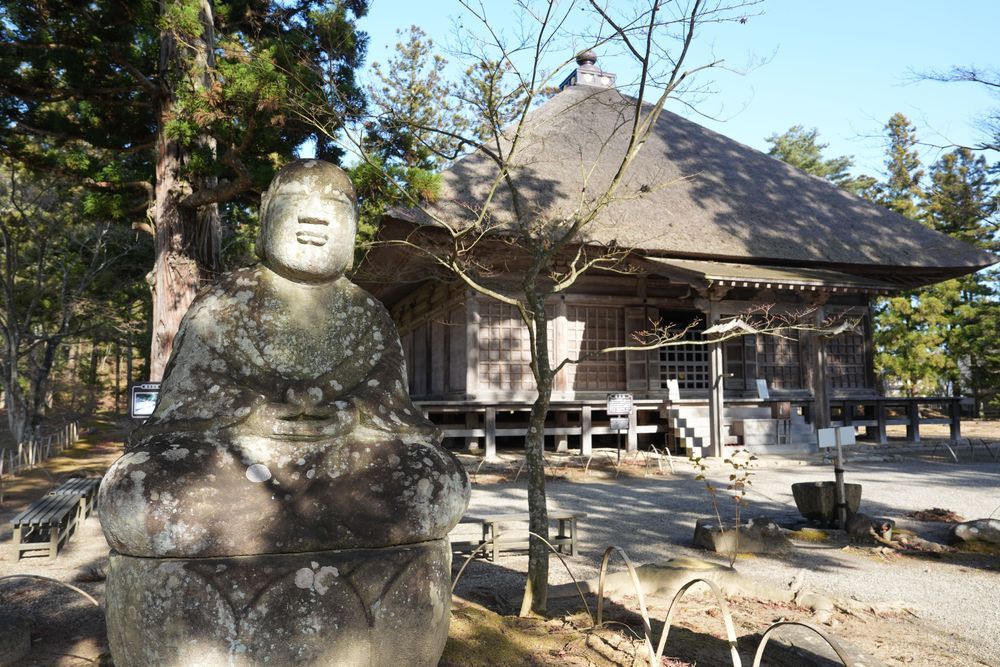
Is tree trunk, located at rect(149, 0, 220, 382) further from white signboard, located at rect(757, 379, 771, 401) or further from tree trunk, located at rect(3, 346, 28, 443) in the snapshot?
white signboard, located at rect(757, 379, 771, 401)

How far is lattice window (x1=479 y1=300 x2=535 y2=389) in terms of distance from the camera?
13172mm

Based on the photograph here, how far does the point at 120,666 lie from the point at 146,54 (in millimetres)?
8330

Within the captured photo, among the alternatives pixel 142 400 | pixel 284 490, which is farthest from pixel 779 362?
pixel 284 490

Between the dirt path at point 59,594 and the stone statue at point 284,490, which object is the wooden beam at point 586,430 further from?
the stone statue at point 284,490

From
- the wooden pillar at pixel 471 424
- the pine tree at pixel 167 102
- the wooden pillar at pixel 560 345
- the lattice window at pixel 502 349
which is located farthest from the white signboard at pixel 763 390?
the pine tree at pixel 167 102

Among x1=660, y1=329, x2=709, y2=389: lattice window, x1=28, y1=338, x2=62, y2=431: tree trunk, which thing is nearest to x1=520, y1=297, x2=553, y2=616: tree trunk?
x1=660, y1=329, x2=709, y2=389: lattice window

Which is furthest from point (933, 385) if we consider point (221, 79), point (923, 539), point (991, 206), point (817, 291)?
point (221, 79)

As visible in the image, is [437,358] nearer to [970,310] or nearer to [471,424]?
[471,424]

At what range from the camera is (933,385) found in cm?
2303

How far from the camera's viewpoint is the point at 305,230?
2.91 metres

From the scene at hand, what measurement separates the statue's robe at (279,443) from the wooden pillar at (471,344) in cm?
985

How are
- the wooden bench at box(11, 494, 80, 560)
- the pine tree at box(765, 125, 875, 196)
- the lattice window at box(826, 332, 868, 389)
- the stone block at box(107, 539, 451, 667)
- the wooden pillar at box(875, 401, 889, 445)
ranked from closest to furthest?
the stone block at box(107, 539, 451, 667) < the wooden bench at box(11, 494, 80, 560) < the wooden pillar at box(875, 401, 889, 445) < the lattice window at box(826, 332, 868, 389) < the pine tree at box(765, 125, 875, 196)

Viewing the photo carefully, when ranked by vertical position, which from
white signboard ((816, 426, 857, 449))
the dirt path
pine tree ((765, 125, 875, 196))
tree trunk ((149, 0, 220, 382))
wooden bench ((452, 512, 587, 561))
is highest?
pine tree ((765, 125, 875, 196))

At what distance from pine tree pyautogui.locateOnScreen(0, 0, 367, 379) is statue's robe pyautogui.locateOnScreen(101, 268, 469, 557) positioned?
180 inches
